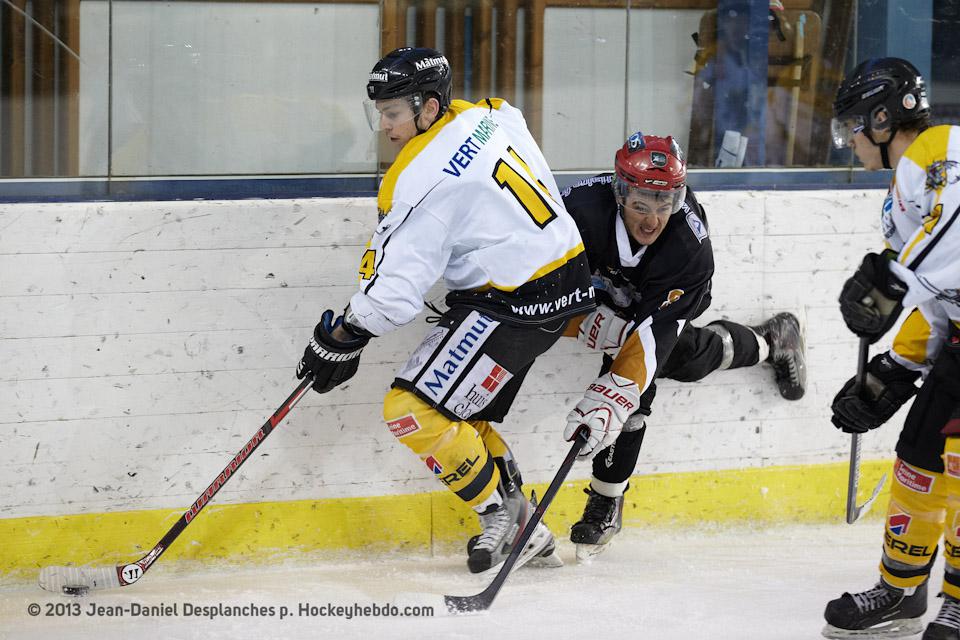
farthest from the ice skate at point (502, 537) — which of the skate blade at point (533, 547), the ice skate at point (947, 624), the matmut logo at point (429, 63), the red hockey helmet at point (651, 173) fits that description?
the matmut logo at point (429, 63)

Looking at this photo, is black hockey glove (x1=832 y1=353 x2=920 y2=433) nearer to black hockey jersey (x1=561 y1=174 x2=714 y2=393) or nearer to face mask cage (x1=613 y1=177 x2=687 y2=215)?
black hockey jersey (x1=561 y1=174 x2=714 y2=393)

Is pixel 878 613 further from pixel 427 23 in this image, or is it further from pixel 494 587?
pixel 427 23

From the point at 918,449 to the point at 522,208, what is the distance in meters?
1.08

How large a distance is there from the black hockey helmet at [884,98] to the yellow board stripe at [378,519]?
1.39 m

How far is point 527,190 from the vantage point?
273 cm

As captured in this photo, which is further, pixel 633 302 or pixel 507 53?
pixel 507 53

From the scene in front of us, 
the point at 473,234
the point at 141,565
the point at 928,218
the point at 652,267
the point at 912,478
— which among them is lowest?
the point at 141,565

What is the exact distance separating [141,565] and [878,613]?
5.98ft

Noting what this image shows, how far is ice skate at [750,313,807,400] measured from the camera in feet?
11.2

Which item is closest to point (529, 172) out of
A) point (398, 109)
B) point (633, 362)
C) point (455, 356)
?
point (398, 109)

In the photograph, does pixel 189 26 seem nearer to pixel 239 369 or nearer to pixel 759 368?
pixel 239 369

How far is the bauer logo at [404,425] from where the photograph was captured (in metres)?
2.73

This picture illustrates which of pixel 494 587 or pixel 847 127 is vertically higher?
pixel 847 127

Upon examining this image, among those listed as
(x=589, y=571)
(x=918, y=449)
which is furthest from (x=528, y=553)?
(x=918, y=449)
